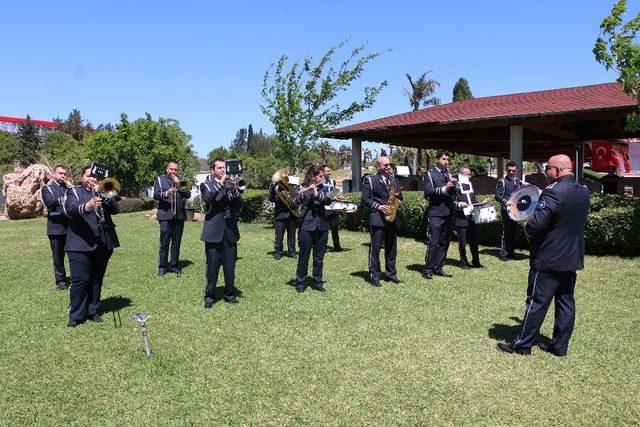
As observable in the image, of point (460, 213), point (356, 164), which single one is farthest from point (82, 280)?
point (356, 164)

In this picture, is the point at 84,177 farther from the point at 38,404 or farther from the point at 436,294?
the point at 436,294

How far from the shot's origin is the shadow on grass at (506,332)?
18.3 feet

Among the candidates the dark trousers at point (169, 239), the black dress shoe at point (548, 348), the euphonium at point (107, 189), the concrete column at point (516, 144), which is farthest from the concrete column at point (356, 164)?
the black dress shoe at point (548, 348)

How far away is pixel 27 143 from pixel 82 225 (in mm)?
57992

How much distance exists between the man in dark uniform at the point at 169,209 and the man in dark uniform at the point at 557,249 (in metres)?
6.01

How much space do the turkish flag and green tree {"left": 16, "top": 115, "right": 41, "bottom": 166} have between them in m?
51.1

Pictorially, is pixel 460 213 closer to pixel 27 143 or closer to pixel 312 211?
pixel 312 211

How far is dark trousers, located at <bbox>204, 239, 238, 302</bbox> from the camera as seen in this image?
6.89 m

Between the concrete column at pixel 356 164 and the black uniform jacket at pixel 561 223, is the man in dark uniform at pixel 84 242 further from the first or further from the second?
the concrete column at pixel 356 164

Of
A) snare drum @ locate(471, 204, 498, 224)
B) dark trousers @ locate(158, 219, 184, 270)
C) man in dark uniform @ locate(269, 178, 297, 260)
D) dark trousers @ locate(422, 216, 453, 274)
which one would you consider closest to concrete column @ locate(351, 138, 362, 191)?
man in dark uniform @ locate(269, 178, 297, 260)

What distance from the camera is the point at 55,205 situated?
24.4ft

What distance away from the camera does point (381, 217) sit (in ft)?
26.4

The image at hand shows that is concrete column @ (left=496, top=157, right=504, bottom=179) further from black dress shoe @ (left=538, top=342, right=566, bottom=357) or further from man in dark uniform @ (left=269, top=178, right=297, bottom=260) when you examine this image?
black dress shoe @ (left=538, top=342, right=566, bottom=357)

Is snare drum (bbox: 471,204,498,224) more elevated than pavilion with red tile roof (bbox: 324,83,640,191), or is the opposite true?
pavilion with red tile roof (bbox: 324,83,640,191)
